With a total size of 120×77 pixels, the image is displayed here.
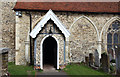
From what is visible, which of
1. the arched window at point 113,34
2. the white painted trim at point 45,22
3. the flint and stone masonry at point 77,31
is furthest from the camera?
the arched window at point 113,34

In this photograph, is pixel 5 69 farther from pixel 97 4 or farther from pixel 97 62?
pixel 97 4

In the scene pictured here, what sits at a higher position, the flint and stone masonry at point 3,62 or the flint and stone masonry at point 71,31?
the flint and stone masonry at point 71,31

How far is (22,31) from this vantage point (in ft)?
36.5

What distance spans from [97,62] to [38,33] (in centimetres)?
524

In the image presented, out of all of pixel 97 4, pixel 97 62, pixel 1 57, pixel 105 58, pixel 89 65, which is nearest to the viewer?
pixel 1 57

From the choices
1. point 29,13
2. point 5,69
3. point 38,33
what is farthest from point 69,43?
point 5,69

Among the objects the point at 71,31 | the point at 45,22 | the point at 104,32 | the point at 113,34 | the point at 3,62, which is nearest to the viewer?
the point at 3,62

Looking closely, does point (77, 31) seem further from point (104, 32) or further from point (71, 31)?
point (104, 32)

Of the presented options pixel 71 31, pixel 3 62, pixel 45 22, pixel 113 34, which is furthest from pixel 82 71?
pixel 113 34

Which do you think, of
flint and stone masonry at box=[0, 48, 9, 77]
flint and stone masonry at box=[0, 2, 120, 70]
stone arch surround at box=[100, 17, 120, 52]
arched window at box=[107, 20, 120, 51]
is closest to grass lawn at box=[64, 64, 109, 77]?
flint and stone masonry at box=[0, 2, 120, 70]

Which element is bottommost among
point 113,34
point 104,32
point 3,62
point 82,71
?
point 82,71

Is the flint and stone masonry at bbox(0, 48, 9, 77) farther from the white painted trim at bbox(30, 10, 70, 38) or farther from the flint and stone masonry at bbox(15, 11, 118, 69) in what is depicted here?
the flint and stone masonry at bbox(15, 11, 118, 69)

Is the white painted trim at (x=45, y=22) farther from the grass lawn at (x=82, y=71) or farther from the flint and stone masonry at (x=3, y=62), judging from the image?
the flint and stone masonry at (x=3, y=62)

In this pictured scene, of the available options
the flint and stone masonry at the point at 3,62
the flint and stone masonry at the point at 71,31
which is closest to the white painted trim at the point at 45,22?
the flint and stone masonry at the point at 71,31
